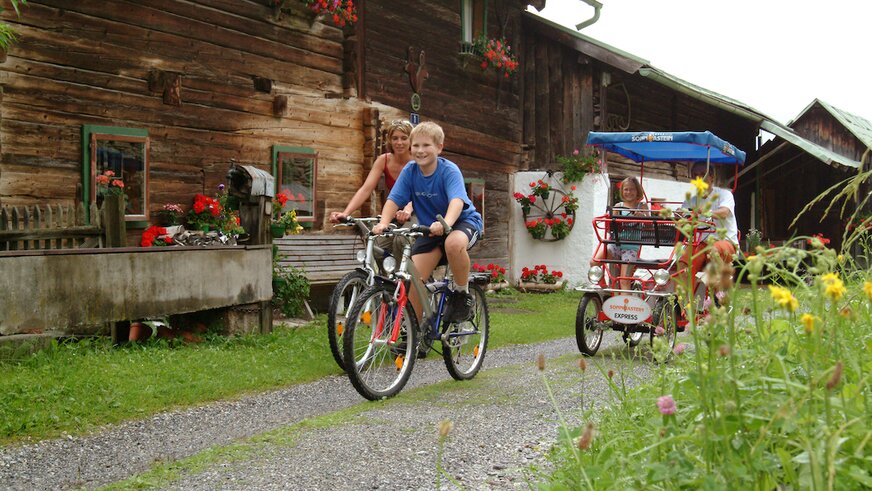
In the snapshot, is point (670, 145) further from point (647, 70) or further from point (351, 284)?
point (351, 284)

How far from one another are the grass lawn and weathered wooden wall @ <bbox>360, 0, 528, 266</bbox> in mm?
5422

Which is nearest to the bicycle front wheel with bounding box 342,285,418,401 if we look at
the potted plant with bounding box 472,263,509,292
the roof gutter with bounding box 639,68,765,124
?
the potted plant with bounding box 472,263,509,292

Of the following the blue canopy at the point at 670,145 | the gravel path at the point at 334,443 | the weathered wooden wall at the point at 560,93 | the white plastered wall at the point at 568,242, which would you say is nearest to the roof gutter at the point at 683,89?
the weathered wooden wall at the point at 560,93

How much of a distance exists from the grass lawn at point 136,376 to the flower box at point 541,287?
740 cm

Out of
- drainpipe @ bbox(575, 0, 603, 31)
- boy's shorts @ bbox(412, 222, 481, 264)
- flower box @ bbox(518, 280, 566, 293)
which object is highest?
drainpipe @ bbox(575, 0, 603, 31)

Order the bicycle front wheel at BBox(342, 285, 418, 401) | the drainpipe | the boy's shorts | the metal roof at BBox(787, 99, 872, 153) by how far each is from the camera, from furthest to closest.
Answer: the metal roof at BBox(787, 99, 872, 153) < the drainpipe < the boy's shorts < the bicycle front wheel at BBox(342, 285, 418, 401)

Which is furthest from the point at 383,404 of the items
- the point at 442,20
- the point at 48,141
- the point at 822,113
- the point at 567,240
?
the point at 822,113

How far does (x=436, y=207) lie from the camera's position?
610 centimetres

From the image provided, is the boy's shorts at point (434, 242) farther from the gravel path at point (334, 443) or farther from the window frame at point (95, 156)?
the window frame at point (95, 156)

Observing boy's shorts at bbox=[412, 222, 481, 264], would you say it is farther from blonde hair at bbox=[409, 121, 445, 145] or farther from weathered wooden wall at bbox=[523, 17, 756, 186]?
weathered wooden wall at bbox=[523, 17, 756, 186]

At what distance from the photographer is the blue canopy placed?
365 inches

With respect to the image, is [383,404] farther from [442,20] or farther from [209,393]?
[442,20]

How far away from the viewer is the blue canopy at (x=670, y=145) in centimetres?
927

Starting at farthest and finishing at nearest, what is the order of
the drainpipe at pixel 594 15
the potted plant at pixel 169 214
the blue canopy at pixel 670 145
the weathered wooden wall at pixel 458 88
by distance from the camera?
the drainpipe at pixel 594 15 → the weathered wooden wall at pixel 458 88 → the potted plant at pixel 169 214 → the blue canopy at pixel 670 145
